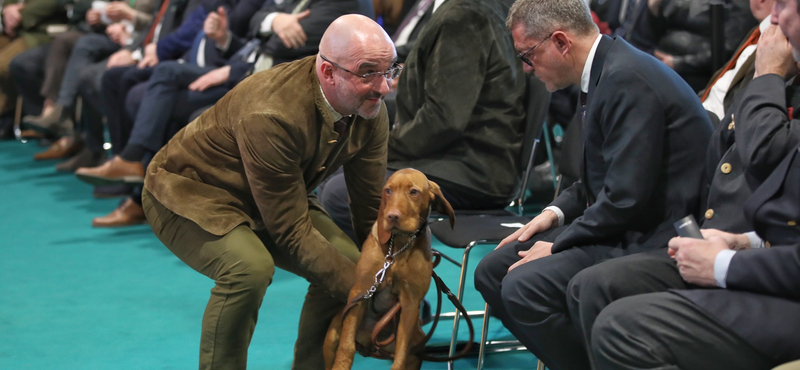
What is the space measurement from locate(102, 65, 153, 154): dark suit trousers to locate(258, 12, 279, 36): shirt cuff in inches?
67.0

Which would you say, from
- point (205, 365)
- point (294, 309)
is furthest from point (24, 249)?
point (205, 365)

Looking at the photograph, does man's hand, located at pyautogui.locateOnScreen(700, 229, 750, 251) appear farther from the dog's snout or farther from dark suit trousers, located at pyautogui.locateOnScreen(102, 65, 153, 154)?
dark suit trousers, located at pyautogui.locateOnScreen(102, 65, 153, 154)

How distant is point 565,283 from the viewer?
2389 mm

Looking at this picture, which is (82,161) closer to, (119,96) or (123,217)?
(119,96)

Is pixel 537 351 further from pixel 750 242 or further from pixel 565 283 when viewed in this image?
pixel 750 242

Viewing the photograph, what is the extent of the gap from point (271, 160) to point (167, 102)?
310 centimetres

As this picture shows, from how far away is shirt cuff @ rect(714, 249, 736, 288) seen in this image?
1882 mm

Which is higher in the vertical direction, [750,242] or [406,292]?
[750,242]

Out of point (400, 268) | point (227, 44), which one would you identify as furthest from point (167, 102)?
point (400, 268)

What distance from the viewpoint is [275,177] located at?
8.24 ft

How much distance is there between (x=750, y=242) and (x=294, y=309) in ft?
7.58

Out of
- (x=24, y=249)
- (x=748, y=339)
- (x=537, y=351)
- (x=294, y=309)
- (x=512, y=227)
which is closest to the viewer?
(x=748, y=339)

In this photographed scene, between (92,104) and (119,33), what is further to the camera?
(119,33)

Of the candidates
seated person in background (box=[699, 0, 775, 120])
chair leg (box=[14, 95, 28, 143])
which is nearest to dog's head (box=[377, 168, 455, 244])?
seated person in background (box=[699, 0, 775, 120])
